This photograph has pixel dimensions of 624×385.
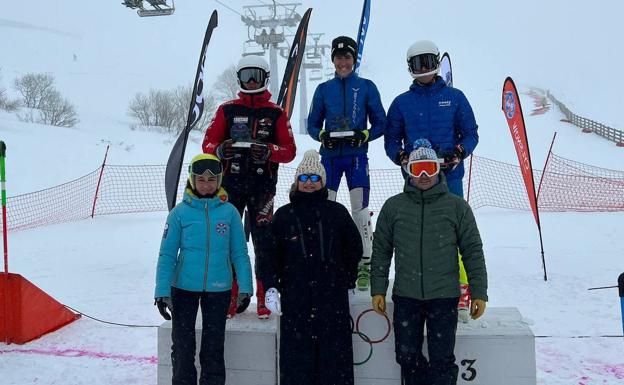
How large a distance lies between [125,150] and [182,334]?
744 inches

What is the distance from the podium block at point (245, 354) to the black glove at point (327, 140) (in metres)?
1.31

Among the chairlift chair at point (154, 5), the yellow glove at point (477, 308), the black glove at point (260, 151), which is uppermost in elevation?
the chairlift chair at point (154, 5)

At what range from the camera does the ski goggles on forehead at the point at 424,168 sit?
3115 mm

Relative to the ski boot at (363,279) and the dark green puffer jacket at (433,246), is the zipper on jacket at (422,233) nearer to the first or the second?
the dark green puffer jacket at (433,246)

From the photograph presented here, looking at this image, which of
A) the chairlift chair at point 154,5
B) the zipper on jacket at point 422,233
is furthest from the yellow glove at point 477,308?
the chairlift chair at point 154,5

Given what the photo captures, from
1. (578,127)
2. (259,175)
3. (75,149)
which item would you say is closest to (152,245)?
(259,175)

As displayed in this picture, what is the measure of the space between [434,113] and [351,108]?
2.02 feet

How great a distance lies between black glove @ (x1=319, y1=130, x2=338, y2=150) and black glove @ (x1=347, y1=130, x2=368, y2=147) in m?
0.12

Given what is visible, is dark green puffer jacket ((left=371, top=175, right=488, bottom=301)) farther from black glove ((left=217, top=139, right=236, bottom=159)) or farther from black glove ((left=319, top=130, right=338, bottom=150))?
black glove ((left=217, top=139, right=236, bottom=159))

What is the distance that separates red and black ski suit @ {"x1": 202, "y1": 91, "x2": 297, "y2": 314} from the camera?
3.80 m

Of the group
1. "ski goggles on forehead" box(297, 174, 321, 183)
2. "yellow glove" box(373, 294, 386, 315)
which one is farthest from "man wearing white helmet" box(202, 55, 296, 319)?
"yellow glove" box(373, 294, 386, 315)

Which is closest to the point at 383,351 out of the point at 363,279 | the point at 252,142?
the point at 363,279

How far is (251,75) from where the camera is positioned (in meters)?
3.82

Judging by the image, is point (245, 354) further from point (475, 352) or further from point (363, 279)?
point (475, 352)
